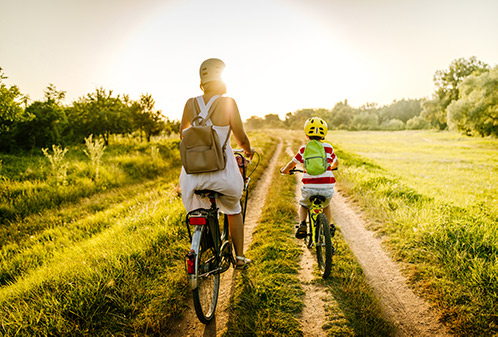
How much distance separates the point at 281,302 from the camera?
10.1ft

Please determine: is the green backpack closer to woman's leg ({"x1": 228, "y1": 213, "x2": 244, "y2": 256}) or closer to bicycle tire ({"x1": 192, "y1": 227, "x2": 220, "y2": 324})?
woman's leg ({"x1": 228, "y1": 213, "x2": 244, "y2": 256})

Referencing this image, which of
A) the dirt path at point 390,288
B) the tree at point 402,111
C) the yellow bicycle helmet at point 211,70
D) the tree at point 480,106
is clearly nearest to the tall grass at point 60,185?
the yellow bicycle helmet at point 211,70

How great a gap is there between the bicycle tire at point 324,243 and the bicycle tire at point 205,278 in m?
1.65

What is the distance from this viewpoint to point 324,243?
11.9 ft

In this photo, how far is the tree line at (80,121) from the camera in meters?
13.4

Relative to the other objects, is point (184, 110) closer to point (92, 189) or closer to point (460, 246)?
point (460, 246)

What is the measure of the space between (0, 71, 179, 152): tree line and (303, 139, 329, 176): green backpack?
15.6 m

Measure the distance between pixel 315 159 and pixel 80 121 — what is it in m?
21.1

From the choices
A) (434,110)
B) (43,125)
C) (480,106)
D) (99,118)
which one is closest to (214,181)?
(43,125)

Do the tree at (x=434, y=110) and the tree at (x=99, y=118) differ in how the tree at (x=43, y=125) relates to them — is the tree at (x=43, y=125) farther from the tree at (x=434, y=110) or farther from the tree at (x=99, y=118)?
the tree at (x=434, y=110)

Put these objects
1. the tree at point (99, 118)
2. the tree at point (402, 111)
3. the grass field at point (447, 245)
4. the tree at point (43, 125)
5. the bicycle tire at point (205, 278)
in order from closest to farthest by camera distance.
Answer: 1. the bicycle tire at point (205, 278)
2. the grass field at point (447, 245)
3. the tree at point (43, 125)
4. the tree at point (99, 118)
5. the tree at point (402, 111)

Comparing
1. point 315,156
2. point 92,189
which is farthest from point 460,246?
point 92,189

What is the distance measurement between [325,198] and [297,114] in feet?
345

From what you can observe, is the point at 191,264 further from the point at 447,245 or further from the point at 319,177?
the point at 447,245
